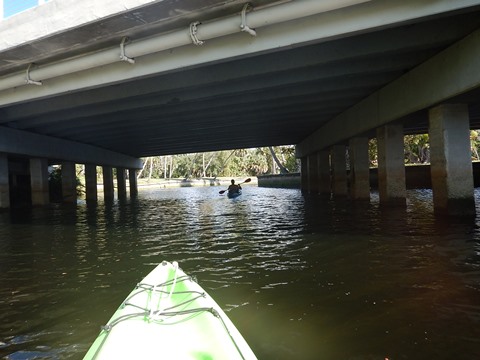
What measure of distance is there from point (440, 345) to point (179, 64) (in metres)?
8.59

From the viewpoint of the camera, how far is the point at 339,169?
25641 millimetres

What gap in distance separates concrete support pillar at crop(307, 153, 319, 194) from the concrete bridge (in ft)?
36.7

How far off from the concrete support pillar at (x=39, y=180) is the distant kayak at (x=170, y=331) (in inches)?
1049

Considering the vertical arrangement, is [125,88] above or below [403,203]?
above

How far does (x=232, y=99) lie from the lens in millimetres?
15609

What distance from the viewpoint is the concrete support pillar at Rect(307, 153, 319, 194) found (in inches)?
1248

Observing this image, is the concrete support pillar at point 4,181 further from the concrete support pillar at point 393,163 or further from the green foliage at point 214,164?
the green foliage at point 214,164

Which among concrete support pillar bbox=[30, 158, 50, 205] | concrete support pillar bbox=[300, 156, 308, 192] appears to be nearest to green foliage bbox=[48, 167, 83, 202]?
concrete support pillar bbox=[30, 158, 50, 205]

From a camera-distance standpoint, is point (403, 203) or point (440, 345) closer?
point (440, 345)

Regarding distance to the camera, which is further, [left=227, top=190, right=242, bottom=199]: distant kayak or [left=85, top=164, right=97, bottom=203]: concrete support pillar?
[left=85, top=164, right=97, bottom=203]: concrete support pillar

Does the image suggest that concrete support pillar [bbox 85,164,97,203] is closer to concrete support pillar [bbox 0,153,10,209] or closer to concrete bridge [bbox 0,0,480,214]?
concrete support pillar [bbox 0,153,10,209]

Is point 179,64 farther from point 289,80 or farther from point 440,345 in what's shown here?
point 440,345

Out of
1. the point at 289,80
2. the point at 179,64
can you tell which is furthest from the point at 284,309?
the point at 289,80

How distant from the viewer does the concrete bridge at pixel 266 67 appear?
7.90 metres
